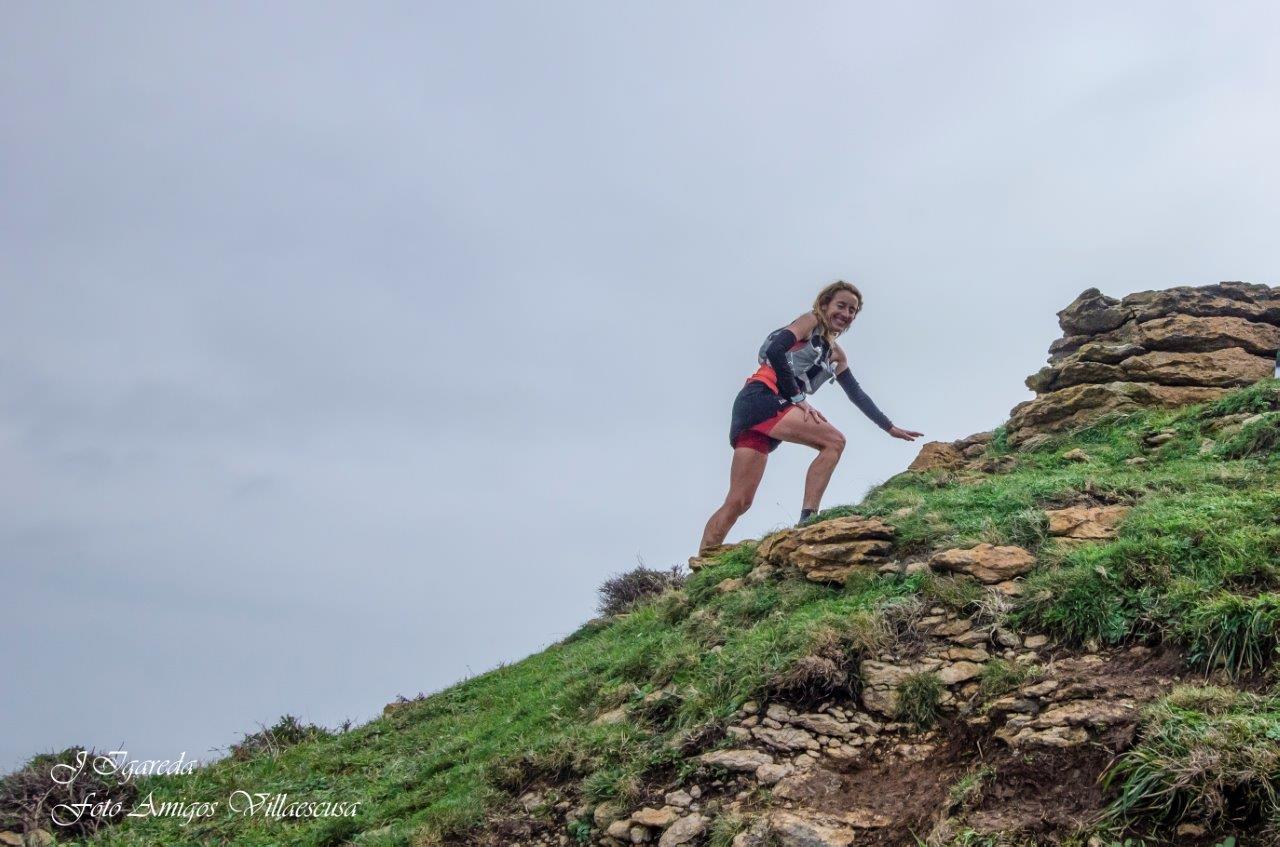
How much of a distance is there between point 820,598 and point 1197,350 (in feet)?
25.9

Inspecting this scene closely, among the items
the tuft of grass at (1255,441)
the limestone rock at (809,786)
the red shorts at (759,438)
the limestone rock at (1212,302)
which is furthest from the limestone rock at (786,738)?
the limestone rock at (1212,302)

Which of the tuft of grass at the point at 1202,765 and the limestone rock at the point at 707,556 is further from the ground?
the limestone rock at the point at 707,556

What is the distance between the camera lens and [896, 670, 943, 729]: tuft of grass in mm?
4633

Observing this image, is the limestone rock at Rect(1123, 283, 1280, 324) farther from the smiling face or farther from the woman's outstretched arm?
the smiling face

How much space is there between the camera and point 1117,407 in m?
10.4

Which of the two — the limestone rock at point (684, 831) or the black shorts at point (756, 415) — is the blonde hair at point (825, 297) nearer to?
the black shorts at point (756, 415)

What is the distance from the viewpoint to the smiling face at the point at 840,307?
8.80 metres

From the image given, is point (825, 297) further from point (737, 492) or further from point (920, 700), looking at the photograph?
point (920, 700)

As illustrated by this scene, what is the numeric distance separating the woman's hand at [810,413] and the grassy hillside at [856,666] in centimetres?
104

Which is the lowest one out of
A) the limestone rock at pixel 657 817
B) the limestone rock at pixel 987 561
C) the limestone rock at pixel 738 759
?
the limestone rock at pixel 657 817

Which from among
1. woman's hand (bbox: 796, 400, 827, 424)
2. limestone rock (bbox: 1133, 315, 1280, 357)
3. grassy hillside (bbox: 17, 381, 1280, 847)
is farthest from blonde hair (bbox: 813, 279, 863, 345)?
limestone rock (bbox: 1133, 315, 1280, 357)

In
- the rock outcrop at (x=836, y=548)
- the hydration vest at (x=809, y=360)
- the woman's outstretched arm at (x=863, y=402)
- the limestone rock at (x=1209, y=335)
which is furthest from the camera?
the limestone rock at (x=1209, y=335)

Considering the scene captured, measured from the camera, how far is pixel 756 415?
8633mm

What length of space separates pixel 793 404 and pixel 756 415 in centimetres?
40
